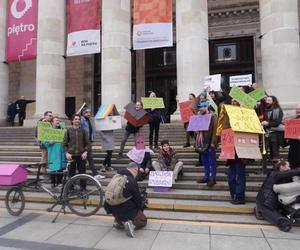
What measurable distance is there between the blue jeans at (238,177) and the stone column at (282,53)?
8.14 meters

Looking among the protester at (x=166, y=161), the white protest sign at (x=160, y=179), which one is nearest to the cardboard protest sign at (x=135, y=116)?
the protester at (x=166, y=161)

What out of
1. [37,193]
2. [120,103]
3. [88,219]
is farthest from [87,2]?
[88,219]

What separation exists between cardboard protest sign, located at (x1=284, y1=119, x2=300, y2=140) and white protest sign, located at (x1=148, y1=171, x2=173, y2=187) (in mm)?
2538

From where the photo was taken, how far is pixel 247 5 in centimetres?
2002

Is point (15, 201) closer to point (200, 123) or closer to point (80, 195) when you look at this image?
point (80, 195)

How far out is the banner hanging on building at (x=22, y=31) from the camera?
1839 centimetres

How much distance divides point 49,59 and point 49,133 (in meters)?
11.1

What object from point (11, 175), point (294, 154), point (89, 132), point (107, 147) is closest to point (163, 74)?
point (107, 147)

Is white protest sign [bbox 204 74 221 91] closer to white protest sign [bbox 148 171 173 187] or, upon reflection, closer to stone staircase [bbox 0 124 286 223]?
stone staircase [bbox 0 124 286 223]

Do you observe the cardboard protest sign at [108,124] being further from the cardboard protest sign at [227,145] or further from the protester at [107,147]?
the cardboard protest sign at [227,145]

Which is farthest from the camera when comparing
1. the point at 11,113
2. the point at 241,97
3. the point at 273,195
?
the point at 11,113

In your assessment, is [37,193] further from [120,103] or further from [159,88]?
[159,88]

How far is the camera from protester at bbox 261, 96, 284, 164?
7.80 metres

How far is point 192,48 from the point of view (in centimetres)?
1539
